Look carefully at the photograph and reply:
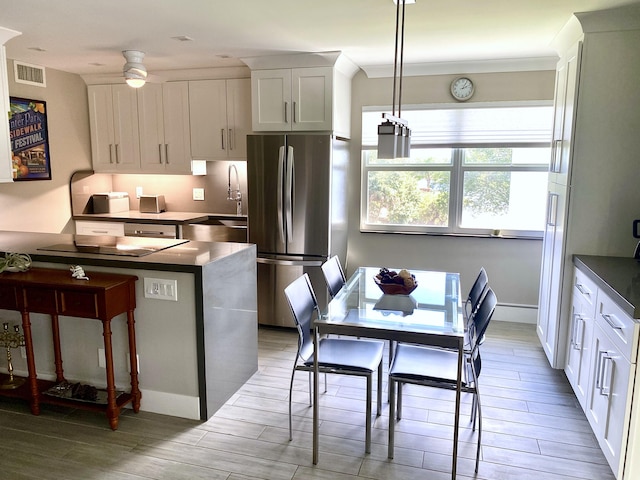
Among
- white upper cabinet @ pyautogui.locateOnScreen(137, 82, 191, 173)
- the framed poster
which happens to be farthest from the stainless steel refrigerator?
the framed poster

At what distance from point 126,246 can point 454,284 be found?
2165 millimetres

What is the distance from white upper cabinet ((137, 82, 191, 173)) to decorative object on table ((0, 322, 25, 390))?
2.25 meters

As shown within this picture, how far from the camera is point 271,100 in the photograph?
4.16 meters

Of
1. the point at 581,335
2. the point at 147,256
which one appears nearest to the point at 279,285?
the point at 147,256

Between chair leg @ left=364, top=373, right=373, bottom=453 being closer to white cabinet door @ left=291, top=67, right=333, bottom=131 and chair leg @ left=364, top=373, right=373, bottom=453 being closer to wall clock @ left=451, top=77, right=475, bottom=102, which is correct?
white cabinet door @ left=291, top=67, right=333, bottom=131

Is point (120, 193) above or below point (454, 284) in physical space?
above

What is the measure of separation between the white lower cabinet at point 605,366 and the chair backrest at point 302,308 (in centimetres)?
153

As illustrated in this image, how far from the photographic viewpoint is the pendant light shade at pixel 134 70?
363cm

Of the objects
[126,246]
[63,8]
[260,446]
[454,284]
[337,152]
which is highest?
[63,8]

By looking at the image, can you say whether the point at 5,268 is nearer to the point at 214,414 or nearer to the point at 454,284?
the point at 214,414

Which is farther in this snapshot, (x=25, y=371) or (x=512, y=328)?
(x=512, y=328)

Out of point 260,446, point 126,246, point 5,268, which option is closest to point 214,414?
point 260,446

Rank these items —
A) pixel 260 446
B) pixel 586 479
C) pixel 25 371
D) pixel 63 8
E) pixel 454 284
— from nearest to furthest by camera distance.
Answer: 1. pixel 586 479
2. pixel 260 446
3. pixel 63 8
4. pixel 454 284
5. pixel 25 371

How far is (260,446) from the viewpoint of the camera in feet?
8.29
